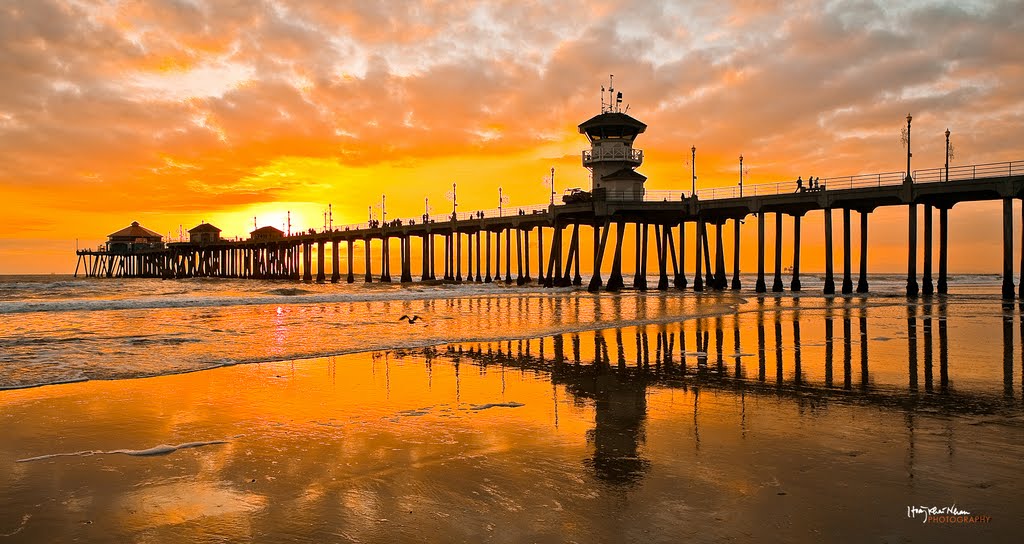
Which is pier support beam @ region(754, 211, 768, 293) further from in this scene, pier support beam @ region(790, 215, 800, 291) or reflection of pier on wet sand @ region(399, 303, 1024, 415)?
reflection of pier on wet sand @ region(399, 303, 1024, 415)

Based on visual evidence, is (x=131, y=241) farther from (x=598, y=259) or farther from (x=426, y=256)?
(x=598, y=259)

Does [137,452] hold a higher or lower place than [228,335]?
higher

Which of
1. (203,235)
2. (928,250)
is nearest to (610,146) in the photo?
(928,250)

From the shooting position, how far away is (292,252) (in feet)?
386

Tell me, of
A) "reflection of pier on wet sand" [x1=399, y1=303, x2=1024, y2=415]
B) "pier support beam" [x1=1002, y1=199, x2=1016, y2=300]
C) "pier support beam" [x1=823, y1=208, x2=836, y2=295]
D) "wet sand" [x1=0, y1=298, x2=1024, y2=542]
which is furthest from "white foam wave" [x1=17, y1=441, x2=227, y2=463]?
"pier support beam" [x1=823, y1=208, x2=836, y2=295]

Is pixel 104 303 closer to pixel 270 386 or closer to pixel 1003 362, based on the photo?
pixel 270 386

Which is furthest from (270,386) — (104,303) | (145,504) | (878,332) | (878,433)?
(104,303)

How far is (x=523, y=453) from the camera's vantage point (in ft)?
20.5

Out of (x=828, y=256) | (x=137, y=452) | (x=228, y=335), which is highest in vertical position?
(x=828, y=256)

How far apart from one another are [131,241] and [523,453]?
6387 inches

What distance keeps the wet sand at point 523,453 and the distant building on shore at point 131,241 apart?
148m

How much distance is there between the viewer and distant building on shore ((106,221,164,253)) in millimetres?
139625

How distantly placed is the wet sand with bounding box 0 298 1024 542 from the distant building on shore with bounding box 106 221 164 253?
148 meters

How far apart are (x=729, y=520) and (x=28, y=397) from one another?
10.4 m
